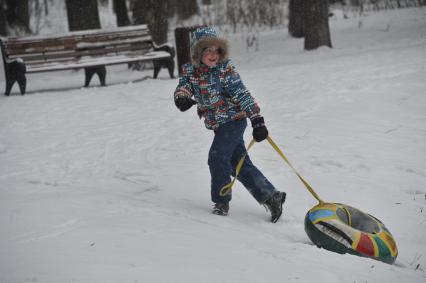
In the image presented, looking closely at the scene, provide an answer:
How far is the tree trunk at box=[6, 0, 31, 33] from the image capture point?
18.3m

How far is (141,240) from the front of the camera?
2.92m

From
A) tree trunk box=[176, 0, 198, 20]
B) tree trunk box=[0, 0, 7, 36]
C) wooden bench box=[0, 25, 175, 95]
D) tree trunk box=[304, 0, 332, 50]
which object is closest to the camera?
wooden bench box=[0, 25, 175, 95]

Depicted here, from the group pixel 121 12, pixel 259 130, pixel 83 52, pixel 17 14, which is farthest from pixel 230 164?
pixel 17 14

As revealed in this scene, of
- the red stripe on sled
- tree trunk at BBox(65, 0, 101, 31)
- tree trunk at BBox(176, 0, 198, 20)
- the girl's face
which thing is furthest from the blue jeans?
tree trunk at BBox(176, 0, 198, 20)

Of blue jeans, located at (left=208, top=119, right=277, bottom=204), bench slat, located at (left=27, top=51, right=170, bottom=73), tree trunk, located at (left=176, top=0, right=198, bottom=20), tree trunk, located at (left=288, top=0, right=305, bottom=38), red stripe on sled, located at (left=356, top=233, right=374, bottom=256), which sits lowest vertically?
red stripe on sled, located at (left=356, top=233, right=374, bottom=256)

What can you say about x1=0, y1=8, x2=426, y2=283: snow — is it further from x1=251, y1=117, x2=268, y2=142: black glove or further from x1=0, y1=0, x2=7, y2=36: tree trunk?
x1=0, y1=0, x2=7, y2=36: tree trunk

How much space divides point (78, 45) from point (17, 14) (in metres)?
9.66

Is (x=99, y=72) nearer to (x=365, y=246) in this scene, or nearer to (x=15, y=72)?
(x=15, y=72)

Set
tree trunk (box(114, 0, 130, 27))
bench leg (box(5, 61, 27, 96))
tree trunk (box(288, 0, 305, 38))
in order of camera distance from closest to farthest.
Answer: bench leg (box(5, 61, 27, 96)) → tree trunk (box(288, 0, 305, 38)) → tree trunk (box(114, 0, 130, 27))

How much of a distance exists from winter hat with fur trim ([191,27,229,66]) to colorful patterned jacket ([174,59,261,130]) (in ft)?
0.21

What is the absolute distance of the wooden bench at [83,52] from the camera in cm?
972

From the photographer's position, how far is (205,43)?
3604 mm

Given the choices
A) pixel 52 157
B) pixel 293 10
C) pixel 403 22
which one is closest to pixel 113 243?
pixel 52 157

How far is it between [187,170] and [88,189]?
1.13m
